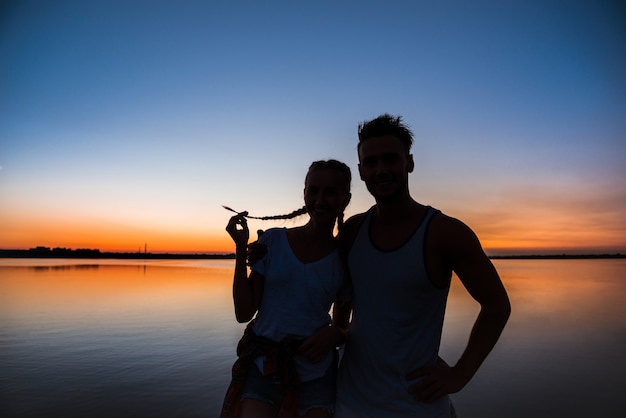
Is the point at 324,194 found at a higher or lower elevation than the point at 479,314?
higher

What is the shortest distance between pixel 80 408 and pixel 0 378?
2555 millimetres

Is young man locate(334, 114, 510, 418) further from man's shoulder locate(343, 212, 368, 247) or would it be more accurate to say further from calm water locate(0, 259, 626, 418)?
calm water locate(0, 259, 626, 418)

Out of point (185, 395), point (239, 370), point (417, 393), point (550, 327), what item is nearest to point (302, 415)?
point (239, 370)

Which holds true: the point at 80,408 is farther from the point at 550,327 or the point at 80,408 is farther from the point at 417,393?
the point at 550,327

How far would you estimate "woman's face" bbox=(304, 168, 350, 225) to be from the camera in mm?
3073

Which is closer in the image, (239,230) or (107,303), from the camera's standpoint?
(239,230)

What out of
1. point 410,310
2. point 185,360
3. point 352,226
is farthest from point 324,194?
point 185,360

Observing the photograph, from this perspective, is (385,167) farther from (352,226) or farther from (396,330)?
(396,330)

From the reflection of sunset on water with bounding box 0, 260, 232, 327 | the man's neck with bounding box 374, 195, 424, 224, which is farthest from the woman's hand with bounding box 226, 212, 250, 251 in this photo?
the reflection of sunset on water with bounding box 0, 260, 232, 327

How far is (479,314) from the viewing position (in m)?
2.56

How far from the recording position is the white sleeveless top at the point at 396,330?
262 cm

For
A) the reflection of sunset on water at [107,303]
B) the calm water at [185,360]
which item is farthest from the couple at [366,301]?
the reflection of sunset on water at [107,303]

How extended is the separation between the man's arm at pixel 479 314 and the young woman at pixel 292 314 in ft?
2.32

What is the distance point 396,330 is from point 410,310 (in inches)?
6.7
